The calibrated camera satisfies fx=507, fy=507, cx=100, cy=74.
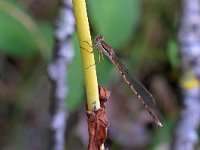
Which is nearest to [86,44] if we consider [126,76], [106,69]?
[126,76]

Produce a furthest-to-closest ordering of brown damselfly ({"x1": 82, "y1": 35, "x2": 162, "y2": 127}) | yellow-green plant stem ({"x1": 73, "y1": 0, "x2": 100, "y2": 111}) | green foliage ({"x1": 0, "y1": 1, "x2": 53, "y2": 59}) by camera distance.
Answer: green foliage ({"x1": 0, "y1": 1, "x2": 53, "y2": 59})
brown damselfly ({"x1": 82, "y1": 35, "x2": 162, "y2": 127})
yellow-green plant stem ({"x1": 73, "y1": 0, "x2": 100, "y2": 111})

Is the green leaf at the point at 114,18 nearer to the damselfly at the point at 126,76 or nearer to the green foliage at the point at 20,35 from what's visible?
the green foliage at the point at 20,35

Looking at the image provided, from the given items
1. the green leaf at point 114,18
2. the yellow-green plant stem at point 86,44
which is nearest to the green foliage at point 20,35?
the green leaf at point 114,18

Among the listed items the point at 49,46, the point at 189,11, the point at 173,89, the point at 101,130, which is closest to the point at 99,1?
the point at 49,46

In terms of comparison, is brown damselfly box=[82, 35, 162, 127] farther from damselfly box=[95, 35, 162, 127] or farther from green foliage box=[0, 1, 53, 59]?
green foliage box=[0, 1, 53, 59]

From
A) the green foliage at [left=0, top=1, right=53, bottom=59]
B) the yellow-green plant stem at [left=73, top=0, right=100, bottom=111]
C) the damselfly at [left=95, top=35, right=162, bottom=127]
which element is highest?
the green foliage at [left=0, top=1, right=53, bottom=59]

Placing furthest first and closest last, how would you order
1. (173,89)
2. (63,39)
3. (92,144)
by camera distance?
→ 1. (173,89)
2. (63,39)
3. (92,144)

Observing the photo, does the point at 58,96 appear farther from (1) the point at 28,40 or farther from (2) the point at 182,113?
(1) the point at 28,40

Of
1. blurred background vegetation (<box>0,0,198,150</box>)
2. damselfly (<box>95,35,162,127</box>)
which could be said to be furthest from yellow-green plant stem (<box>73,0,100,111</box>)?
blurred background vegetation (<box>0,0,198,150</box>)
